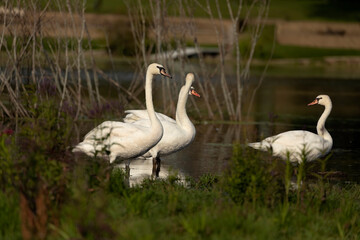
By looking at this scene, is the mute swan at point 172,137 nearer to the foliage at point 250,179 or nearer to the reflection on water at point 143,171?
the reflection on water at point 143,171

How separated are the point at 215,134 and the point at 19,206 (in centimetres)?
843

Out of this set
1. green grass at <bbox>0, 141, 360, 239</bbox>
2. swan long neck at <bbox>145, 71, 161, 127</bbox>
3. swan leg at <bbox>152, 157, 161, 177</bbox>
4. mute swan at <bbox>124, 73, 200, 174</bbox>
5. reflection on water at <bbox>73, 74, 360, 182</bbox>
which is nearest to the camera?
green grass at <bbox>0, 141, 360, 239</bbox>

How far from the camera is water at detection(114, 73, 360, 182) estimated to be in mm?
11500

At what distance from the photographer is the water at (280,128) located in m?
11.5

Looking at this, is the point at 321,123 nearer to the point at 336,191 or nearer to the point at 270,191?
the point at 336,191

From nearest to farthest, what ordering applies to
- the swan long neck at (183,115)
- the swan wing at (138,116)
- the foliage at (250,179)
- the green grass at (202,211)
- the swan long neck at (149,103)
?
the green grass at (202,211), the foliage at (250,179), the swan long neck at (149,103), the swan long neck at (183,115), the swan wing at (138,116)

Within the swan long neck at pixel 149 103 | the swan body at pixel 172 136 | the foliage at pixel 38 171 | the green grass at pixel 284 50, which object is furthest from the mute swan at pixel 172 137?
the green grass at pixel 284 50

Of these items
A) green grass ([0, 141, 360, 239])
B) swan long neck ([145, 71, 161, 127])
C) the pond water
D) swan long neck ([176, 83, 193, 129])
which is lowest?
the pond water

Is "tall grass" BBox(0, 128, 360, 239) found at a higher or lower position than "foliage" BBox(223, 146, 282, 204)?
lower

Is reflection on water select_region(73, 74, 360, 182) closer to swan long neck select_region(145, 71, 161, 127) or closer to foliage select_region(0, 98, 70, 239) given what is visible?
swan long neck select_region(145, 71, 161, 127)

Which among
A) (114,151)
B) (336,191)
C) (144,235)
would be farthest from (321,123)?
(144,235)

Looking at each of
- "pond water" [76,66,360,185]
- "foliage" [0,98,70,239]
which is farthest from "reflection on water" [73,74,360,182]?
"foliage" [0,98,70,239]

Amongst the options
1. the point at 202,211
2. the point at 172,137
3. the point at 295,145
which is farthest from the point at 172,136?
the point at 202,211

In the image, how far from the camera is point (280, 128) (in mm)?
16359
